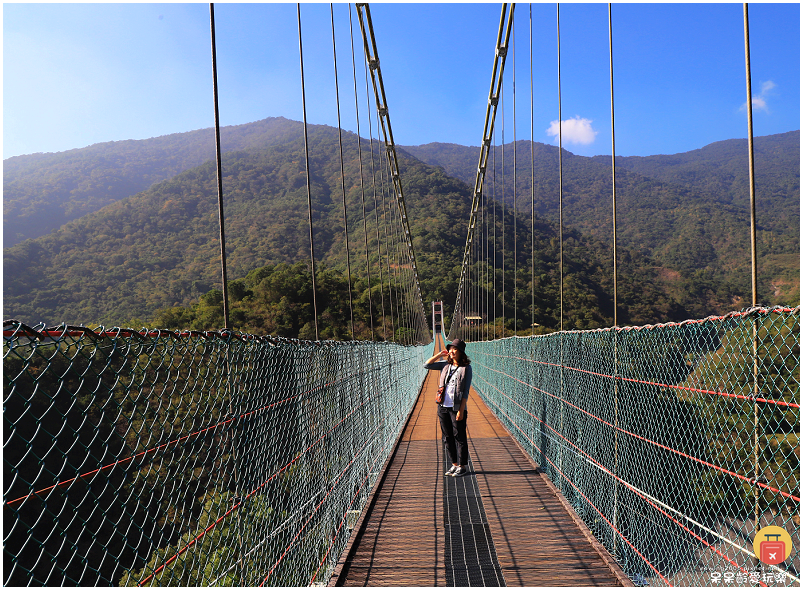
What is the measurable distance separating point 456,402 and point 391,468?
1173 millimetres

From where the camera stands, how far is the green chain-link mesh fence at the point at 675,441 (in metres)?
1.92

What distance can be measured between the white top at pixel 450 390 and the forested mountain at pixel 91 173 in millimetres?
27488

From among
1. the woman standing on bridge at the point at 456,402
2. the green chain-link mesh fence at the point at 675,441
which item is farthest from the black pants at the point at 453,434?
the green chain-link mesh fence at the point at 675,441

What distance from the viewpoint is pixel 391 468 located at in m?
5.19

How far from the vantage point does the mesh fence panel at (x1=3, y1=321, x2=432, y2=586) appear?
42.1 inches

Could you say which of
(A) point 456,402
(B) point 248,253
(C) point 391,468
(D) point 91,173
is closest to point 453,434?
(A) point 456,402

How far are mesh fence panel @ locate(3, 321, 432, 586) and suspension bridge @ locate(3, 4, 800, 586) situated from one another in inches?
0.5

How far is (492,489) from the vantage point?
4359mm

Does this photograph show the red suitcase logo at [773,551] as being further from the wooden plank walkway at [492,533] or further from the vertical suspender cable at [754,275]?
the wooden plank walkway at [492,533]

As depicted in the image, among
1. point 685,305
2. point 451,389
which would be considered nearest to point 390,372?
point 451,389

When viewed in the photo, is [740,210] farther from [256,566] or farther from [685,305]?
[256,566]

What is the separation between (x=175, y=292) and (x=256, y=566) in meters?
30.5

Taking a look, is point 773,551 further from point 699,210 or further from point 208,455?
point 699,210

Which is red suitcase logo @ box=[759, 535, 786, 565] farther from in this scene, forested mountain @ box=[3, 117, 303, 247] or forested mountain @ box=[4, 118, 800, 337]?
forested mountain @ box=[3, 117, 303, 247]
